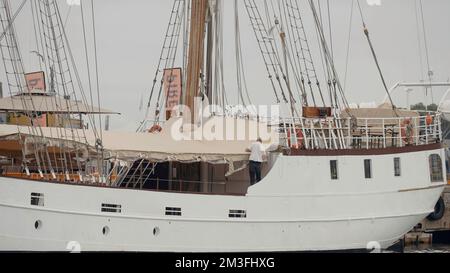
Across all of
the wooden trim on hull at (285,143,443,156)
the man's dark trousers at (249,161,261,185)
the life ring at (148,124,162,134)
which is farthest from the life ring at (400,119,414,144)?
the life ring at (148,124,162,134)

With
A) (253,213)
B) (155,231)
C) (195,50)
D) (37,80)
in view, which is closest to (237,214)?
(253,213)

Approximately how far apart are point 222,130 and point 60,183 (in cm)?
564

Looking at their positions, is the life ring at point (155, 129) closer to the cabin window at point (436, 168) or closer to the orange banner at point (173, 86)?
the orange banner at point (173, 86)

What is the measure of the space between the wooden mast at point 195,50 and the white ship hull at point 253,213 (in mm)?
3636

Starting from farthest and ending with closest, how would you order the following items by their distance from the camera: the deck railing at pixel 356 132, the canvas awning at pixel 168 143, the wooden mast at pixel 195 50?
the wooden mast at pixel 195 50 < the deck railing at pixel 356 132 < the canvas awning at pixel 168 143

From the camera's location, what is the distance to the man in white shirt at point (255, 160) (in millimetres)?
25609

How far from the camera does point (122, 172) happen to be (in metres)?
27.0

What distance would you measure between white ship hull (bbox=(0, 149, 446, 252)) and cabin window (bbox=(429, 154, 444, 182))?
186 millimetres

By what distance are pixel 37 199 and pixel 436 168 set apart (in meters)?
12.7

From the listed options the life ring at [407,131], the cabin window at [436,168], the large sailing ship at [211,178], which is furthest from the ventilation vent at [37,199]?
the cabin window at [436,168]

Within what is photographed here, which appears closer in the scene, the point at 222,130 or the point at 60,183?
the point at 60,183
